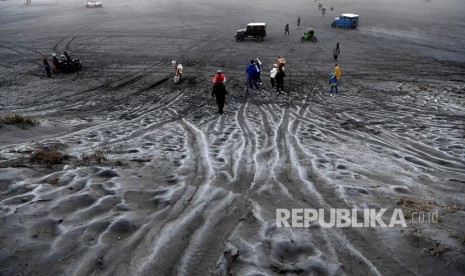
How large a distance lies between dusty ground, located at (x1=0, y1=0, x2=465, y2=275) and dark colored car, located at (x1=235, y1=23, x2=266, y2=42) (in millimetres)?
9316

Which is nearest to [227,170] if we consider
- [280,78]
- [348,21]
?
[280,78]

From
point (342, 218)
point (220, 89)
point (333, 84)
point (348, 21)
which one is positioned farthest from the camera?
point (348, 21)

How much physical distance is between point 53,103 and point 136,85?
13.8 ft

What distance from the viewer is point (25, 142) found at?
7.65 meters

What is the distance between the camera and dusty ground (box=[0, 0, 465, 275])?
12.4 feet

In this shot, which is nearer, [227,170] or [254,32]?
[227,170]

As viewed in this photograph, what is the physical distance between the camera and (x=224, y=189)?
18.7 ft

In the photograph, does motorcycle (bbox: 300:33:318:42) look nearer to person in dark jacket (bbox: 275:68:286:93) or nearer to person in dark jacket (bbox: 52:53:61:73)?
person in dark jacket (bbox: 275:68:286:93)

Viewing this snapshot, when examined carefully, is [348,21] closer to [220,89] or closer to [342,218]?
[220,89]

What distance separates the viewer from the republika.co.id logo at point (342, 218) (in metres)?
4.47

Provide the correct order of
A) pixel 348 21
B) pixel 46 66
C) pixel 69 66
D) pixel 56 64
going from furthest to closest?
pixel 348 21 → pixel 69 66 → pixel 56 64 → pixel 46 66

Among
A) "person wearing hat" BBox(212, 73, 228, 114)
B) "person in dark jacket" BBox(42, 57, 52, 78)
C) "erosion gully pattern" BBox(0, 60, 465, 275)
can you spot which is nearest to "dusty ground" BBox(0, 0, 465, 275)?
"erosion gully pattern" BBox(0, 60, 465, 275)

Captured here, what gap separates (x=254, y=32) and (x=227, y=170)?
2473 cm

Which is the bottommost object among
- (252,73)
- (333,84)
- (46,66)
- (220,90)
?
(333,84)
